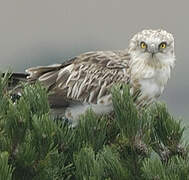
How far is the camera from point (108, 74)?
12180 millimetres

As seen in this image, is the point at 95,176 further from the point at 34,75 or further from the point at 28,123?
the point at 34,75

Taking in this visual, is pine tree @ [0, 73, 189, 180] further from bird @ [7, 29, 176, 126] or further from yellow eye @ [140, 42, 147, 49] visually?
yellow eye @ [140, 42, 147, 49]

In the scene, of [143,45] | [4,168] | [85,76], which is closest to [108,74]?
[85,76]

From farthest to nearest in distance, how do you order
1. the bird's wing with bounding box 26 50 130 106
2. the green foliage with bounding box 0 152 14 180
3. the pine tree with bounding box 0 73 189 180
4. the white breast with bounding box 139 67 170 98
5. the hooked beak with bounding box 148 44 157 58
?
the bird's wing with bounding box 26 50 130 106 < the hooked beak with bounding box 148 44 157 58 < the white breast with bounding box 139 67 170 98 < the pine tree with bounding box 0 73 189 180 < the green foliage with bounding box 0 152 14 180

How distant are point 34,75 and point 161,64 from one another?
1.52m

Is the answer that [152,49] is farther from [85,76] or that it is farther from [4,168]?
[4,168]

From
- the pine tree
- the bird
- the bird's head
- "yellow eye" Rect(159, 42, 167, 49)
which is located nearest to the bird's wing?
the bird

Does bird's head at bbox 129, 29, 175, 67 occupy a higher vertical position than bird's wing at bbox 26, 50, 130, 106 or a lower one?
higher

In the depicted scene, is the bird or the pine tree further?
the bird

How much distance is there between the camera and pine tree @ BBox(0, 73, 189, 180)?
286 inches

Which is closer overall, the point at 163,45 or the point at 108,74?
the point at 163,45

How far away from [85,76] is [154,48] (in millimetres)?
1016

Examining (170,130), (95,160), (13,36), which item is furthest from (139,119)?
(13,36)

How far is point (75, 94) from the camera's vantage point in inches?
473
